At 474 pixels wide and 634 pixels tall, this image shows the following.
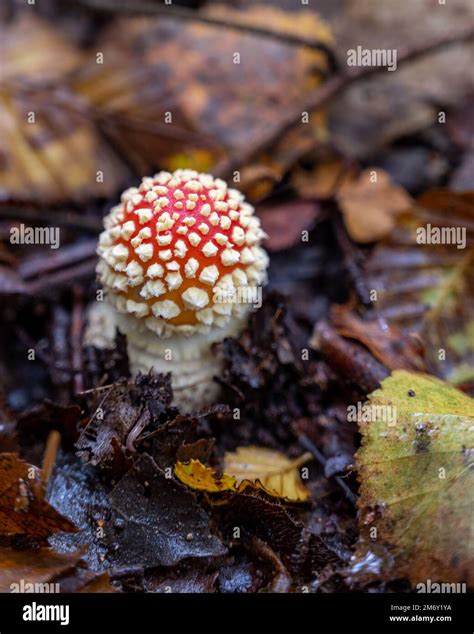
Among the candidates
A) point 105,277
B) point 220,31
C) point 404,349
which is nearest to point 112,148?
point 220,31

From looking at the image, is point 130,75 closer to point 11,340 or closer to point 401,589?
point 11,340

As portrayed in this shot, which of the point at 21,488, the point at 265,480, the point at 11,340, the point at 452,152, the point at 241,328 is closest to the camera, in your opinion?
the point at 21,488

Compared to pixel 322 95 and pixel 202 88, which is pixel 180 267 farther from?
pixel 202 88

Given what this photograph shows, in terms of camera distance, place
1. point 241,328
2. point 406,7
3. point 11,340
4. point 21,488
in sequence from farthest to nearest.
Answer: point 406,7 < point 11,340 < point 241,328 < point 21,488

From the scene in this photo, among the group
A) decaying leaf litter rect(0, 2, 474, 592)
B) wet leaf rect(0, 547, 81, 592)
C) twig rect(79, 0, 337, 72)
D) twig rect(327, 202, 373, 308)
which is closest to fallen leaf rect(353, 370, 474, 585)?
decaying leaf litter rect(0, 2, 474, 592)

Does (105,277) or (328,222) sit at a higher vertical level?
(328,222)

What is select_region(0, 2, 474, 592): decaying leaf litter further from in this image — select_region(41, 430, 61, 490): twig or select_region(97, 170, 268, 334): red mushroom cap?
select_region(97, 170, 268, 334): red mushroom cap

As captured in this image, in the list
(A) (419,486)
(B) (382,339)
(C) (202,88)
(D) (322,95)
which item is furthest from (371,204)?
(A) (419,486)

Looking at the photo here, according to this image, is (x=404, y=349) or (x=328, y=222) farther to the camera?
(x=328, y=222)
